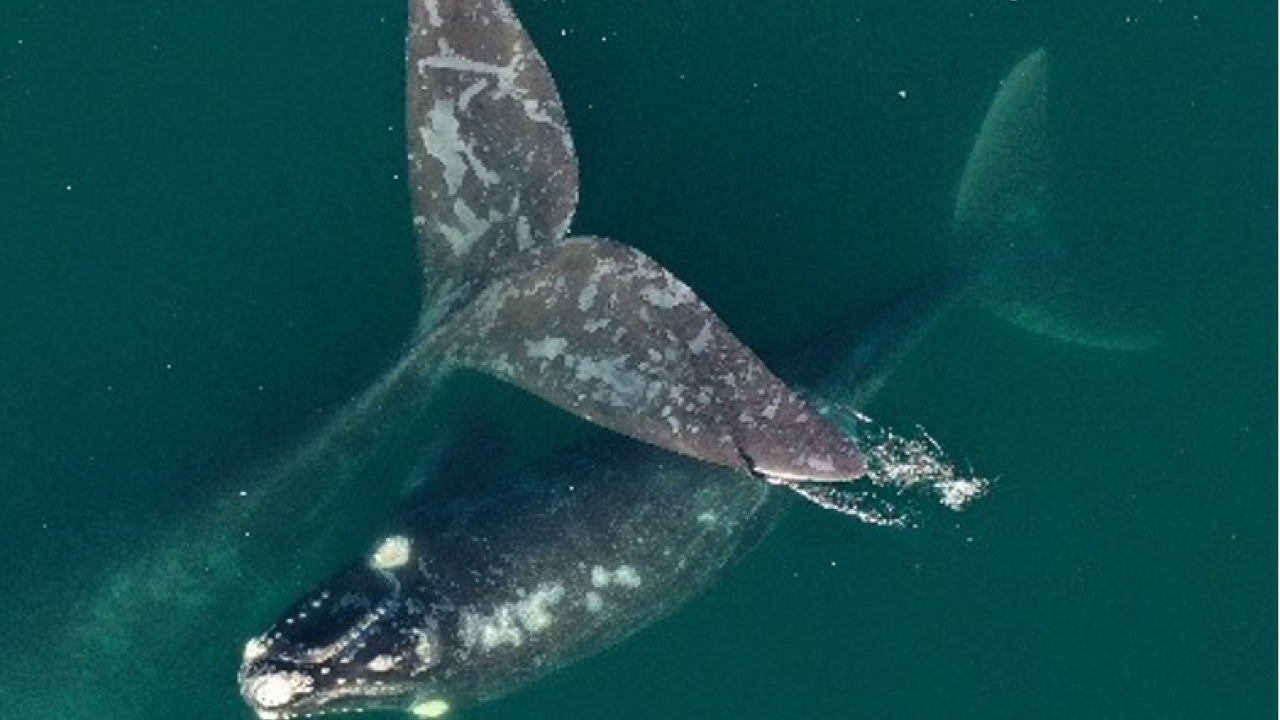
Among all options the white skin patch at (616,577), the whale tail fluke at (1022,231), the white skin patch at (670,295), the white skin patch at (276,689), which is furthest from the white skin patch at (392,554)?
the whale tail fluke at (1022,231)

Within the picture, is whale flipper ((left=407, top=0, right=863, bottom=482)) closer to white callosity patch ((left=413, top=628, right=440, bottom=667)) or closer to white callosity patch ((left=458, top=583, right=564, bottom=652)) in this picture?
white callosity patch ((left=458, top=583, right=564, bottom=652))

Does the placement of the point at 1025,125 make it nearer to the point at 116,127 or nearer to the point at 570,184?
the point at 570,184

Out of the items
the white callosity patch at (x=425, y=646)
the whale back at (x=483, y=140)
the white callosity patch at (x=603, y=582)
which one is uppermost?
the whale back at (x=483, y=140)

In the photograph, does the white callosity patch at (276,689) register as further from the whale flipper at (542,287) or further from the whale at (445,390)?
the whale flipper at (542,287)

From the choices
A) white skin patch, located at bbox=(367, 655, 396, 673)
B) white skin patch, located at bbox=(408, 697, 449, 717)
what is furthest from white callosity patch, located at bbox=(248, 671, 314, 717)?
white skin patch, located at bbox=(408, 697, 449, 717)

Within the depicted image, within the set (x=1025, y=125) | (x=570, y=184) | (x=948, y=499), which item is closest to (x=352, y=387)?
(x=570, y=184)

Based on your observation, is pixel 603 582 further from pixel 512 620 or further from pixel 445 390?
pixel 445 390
